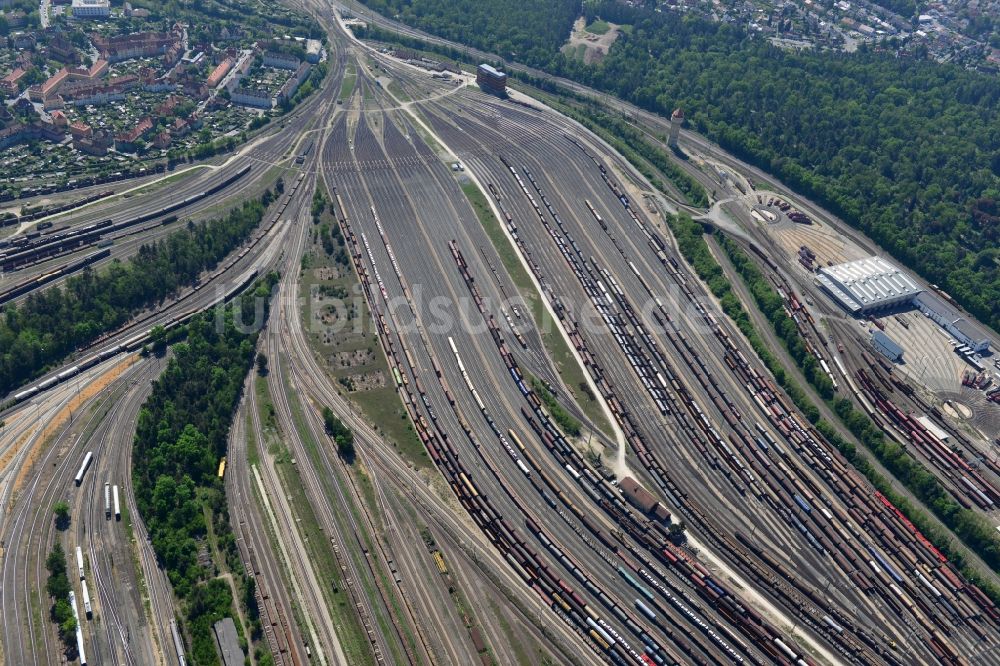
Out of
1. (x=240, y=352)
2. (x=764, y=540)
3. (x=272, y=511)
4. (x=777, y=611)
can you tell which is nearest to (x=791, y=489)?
(x=764, y=540)

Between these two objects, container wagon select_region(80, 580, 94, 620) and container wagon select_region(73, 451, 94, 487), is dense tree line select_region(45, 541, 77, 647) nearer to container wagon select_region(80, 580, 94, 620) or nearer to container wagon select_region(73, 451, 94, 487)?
container wagon select_region(80, 580, 94, 620)

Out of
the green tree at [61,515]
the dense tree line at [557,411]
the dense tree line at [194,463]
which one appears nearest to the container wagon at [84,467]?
the green tree at [61,515]

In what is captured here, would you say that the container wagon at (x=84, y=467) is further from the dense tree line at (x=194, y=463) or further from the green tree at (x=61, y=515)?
the dense tree line at (x=194, y=463)

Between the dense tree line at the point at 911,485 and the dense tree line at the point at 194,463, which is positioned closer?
the dense tree line at the point at 194,463

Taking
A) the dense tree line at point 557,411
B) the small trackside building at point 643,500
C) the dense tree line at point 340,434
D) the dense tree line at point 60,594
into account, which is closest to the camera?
the dense tree line at point 60,594

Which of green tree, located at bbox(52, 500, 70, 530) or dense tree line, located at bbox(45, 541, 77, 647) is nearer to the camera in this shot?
dense tree line, located at bbox(45, 541, 77, 647)

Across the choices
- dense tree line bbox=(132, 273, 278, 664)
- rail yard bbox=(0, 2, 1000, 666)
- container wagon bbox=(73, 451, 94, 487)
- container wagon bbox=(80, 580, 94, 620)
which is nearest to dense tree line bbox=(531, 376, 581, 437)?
rail yard bbox=(0, 2, 1000, 666)

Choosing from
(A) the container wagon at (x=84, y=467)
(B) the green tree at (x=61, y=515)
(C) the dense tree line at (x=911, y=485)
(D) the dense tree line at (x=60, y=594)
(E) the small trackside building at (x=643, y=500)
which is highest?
(C) the dense tree line at (x=911, y=485)

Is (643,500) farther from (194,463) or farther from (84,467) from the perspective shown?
(84,467)

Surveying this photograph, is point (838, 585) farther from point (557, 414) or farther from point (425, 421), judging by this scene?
point (425, 421)

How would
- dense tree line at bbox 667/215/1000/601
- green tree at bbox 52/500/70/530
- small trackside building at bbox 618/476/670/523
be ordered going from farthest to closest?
dense tree line at bbox 667/215/1000/601, small trackside building at bbox 618/476/670/523, green tree at bbox 52/500/70/530
